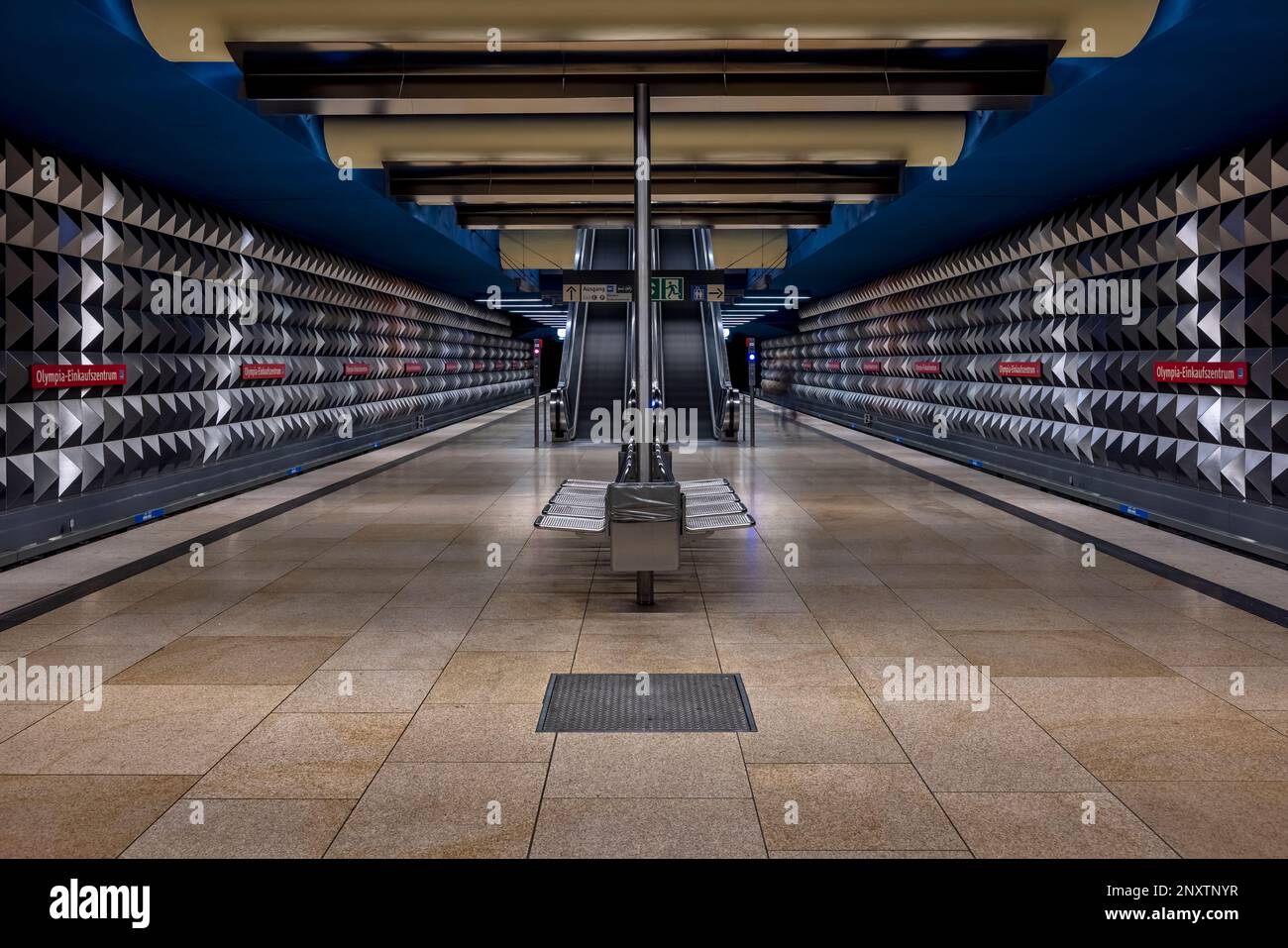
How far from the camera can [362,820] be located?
337cm

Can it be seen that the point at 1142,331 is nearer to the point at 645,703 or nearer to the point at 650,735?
the point at 645,703

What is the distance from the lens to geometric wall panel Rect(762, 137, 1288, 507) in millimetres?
8172

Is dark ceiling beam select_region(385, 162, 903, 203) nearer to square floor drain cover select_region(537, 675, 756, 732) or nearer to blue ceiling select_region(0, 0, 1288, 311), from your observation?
blue ceiling select_region(0, 0, 1288, 311)

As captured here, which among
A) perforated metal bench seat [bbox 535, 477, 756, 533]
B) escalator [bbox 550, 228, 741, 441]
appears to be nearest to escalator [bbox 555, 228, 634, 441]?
escalator [bbox 550, 228, 741, 441]

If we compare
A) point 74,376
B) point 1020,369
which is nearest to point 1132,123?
point 1020,369

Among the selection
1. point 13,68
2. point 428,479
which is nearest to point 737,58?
point 13,68

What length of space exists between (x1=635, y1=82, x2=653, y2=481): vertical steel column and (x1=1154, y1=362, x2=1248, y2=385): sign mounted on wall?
5290 mm

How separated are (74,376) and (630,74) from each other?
18.7ft

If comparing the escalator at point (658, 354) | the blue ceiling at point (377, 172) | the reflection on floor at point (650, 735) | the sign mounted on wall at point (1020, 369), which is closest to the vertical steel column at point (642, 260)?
the reflection on floor at point (650, 735)

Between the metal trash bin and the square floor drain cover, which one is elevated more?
the metal trash bin

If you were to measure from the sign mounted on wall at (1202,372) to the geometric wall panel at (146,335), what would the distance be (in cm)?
1032
